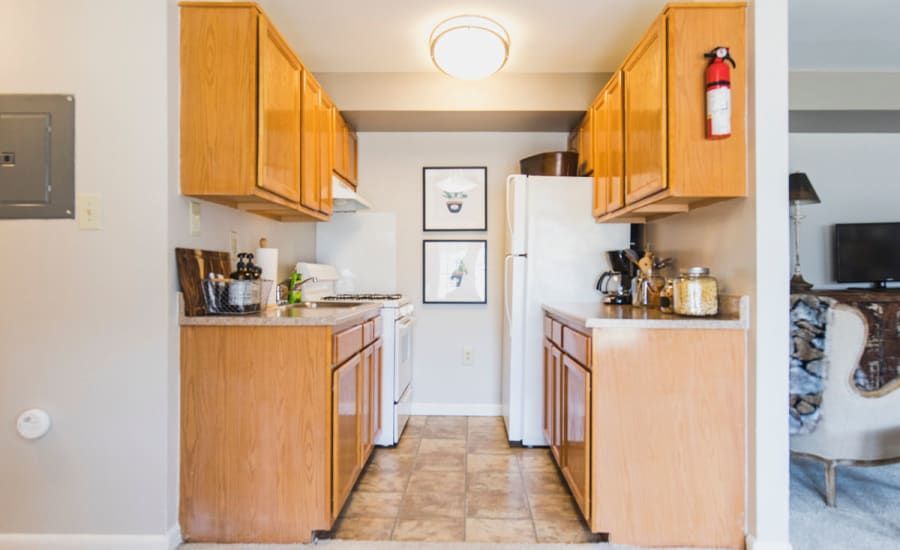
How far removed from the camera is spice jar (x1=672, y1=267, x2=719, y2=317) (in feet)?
6.34

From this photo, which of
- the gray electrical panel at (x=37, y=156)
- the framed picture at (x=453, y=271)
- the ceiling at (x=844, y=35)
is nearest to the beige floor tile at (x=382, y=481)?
the framed picture at (x=453, y=271)

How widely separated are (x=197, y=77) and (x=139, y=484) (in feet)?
5.18

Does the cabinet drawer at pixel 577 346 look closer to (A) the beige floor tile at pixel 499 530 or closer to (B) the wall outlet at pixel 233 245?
(A) the beige floor tile at pixel 499 530

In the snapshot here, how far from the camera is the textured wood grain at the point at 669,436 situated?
180cm

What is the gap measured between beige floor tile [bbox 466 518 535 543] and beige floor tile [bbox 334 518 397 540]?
A: 13.5 inches

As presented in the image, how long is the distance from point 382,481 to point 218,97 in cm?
196

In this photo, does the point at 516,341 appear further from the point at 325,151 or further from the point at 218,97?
the point at 218,97

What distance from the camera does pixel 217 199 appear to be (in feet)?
6.68

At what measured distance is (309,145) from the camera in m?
2.46

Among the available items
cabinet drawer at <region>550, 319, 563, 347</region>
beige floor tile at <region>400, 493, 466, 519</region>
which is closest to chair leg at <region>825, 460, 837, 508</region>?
cabinet drawer at <region>550, 319, 563, 347</region>

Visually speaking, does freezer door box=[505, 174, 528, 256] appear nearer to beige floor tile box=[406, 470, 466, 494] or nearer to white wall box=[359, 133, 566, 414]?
white wall box=[359, 133, 566, 414]

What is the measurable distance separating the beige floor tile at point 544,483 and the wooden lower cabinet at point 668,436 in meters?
0.49

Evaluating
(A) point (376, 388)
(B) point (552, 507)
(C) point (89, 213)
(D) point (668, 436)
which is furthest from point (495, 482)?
(C) point (89, 213)

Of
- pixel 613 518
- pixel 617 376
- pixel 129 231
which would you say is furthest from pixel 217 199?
pixel 613 518
